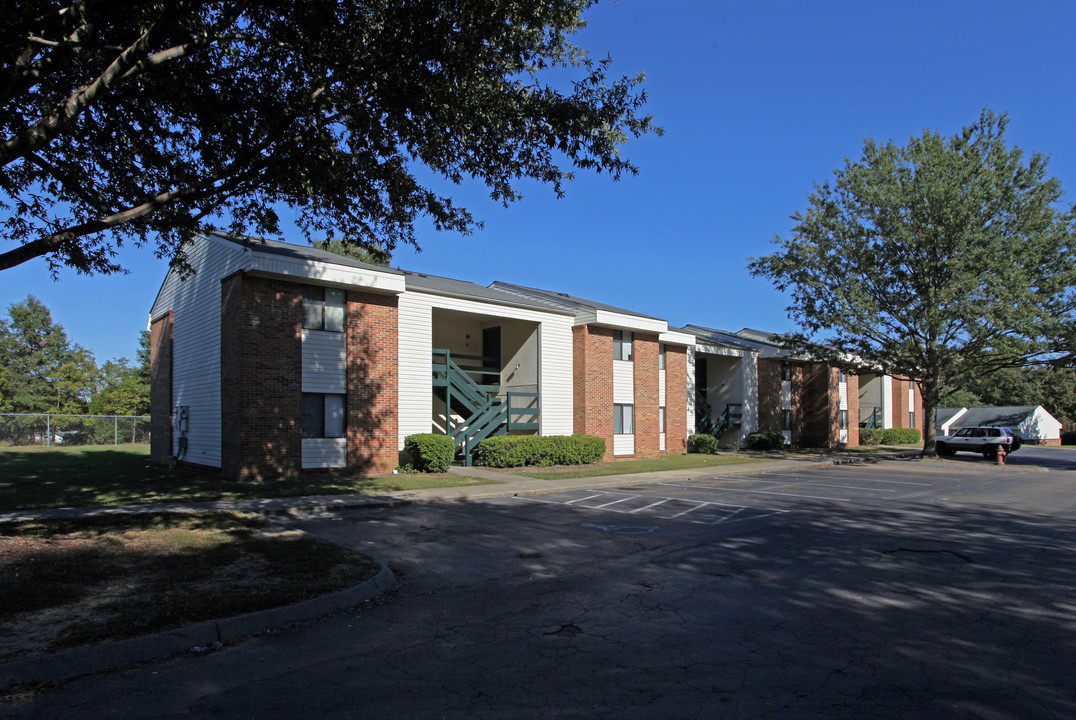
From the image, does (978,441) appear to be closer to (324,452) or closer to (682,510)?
(682,510)

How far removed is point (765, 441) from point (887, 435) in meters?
17.2

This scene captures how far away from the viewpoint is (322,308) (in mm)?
19672

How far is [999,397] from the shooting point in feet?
270

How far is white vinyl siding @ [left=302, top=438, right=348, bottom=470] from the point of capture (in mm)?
18969

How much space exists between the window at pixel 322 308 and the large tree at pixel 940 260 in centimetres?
2174

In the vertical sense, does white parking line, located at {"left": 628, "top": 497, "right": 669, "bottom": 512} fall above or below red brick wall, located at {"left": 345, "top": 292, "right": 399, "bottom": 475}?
below

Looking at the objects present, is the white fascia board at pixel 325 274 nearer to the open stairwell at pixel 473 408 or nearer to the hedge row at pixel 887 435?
the open stairwell at pixel 473 408

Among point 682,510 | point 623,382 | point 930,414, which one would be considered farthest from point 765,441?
point 682,510

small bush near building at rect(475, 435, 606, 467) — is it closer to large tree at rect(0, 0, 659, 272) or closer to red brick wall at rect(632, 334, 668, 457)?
red brick wall at rect(632, 334, 668, 457)

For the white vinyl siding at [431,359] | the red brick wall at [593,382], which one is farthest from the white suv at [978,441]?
the white vinyl siding at [431,359]

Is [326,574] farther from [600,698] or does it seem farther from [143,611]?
[600,698]

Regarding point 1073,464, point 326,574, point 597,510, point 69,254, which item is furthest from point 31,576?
point 1073,464

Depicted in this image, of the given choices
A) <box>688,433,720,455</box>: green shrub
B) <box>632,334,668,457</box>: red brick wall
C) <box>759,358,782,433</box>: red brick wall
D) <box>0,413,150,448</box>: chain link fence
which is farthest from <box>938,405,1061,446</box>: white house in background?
<box>0,413,150,448</box>: chain link fence

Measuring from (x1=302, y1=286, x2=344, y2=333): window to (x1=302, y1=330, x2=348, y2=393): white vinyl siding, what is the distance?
0.23 metres
